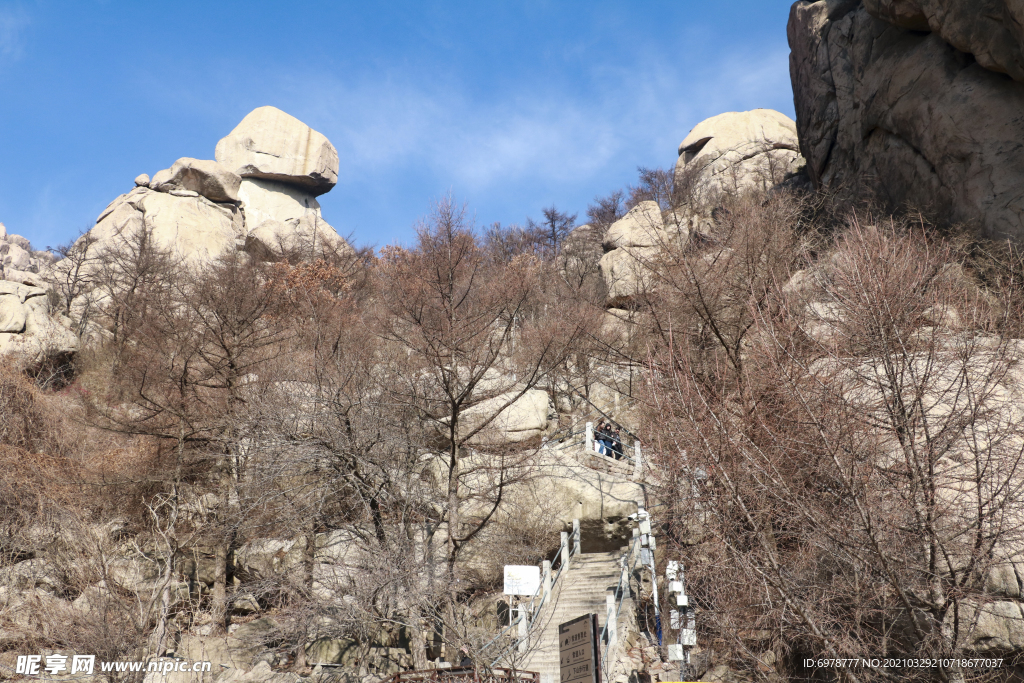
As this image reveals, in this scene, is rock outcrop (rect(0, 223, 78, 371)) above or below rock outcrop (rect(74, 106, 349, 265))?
below

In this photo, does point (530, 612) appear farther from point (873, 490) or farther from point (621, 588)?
point (873, 490)

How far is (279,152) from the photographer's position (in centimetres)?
4628

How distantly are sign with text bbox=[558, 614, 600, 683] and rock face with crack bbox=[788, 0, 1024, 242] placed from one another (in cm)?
1810

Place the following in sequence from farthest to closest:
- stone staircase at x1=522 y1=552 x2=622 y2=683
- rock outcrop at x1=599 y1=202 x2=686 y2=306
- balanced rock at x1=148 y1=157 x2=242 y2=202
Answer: balanced rock at x1=148 y1=157 x2=242 y2=202 → rock outcrop at x1=599 y1=202 x2=686 y2=306 → stone staircase at x1=522 y1=552 x2=622 y2=683

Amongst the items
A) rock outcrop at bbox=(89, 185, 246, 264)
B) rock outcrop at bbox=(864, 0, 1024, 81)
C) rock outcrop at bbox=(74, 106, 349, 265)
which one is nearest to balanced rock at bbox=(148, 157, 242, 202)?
rock outcrop at bbox=(74, 106, 349, 265)

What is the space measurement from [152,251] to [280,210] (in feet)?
A: 52.4

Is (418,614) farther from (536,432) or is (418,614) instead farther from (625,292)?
(625,292)

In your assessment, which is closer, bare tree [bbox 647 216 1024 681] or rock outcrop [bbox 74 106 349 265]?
bare tree [bbox 647 216 1024 681]

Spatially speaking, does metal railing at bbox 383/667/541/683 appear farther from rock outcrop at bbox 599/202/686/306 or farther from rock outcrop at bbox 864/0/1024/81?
rock outcrop at bbox 599/202/686/306

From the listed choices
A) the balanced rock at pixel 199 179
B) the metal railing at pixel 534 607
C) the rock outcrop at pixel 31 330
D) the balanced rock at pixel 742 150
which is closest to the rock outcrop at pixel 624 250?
the balanced rock at pixel 742 150

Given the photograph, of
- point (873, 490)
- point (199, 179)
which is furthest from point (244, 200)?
point (873, 490)

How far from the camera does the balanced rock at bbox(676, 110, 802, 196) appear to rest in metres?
Result: 35.7

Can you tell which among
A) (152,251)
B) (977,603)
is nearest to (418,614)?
(977,603)

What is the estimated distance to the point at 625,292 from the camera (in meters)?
31.3
